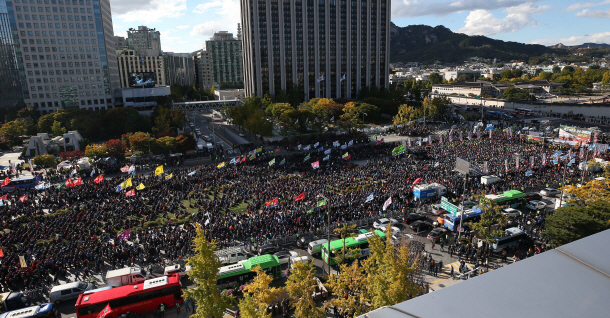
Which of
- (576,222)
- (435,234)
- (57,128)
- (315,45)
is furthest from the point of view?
(315,45)

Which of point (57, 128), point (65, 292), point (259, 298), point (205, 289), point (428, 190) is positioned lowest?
point (65, 292)

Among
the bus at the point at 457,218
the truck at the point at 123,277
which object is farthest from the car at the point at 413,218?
the truck at the point at 123,277

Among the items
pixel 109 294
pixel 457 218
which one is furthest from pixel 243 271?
pixel 457 218

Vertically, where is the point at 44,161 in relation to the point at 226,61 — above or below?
below

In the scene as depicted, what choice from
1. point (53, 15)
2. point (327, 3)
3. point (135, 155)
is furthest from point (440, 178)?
point (53, 15)

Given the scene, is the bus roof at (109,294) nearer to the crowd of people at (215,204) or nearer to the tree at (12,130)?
the crowd of people at (215,204)

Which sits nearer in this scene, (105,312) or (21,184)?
(105,312)

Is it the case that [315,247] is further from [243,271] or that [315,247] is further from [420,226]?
[420,226]
